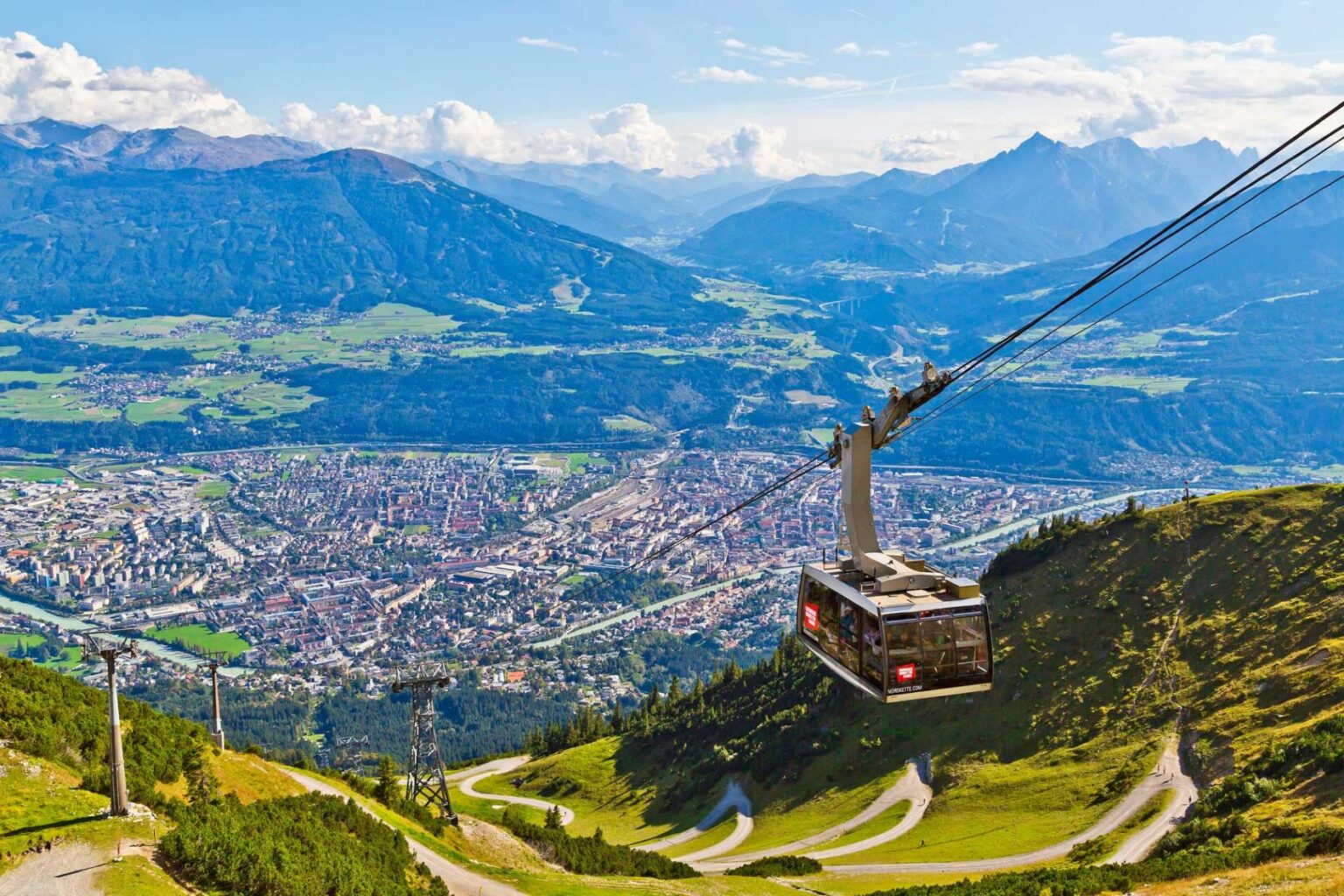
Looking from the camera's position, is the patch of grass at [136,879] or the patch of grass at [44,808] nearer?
the patch of grass at [136,879]

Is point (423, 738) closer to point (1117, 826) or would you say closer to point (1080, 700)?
point (1117, 826)

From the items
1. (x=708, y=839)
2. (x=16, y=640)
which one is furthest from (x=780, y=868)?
(x=16, y=640)

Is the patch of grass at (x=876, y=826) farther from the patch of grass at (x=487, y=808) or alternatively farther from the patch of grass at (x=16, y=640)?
the patch of grass at (x=16, y=640)

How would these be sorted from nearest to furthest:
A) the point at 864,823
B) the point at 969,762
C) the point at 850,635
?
the point at 850,635, the point at 864,823, the point at 969,762

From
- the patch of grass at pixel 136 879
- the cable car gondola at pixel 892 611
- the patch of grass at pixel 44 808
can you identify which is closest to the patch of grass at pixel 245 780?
the patch of grass at pixel 44 808

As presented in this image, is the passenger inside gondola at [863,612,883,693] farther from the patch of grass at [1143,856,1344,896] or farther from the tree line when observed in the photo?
the tree line

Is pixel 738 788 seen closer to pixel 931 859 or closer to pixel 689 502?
pixel 931 859

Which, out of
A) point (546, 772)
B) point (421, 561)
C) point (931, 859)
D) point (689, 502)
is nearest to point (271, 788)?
point (931, 859)
